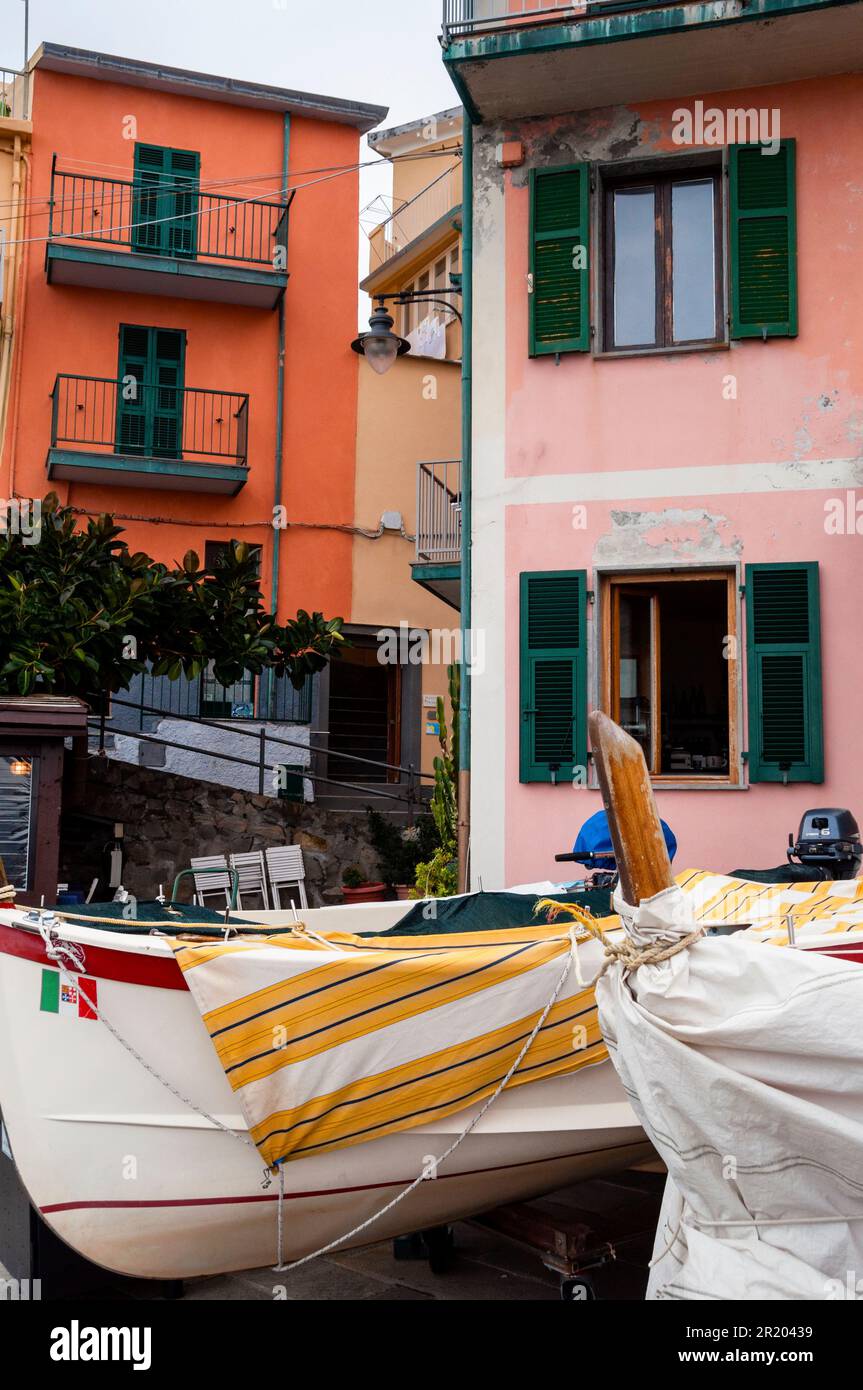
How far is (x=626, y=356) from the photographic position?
402 inches

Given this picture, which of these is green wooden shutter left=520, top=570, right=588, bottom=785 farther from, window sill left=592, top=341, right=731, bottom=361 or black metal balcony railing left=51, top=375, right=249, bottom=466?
black metal balcony railing left=51, top=375, right=249, bottom=466

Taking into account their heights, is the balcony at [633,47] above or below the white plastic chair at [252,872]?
above

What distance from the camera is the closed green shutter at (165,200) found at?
19.1 m

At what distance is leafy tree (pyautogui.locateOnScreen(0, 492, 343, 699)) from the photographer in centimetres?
1105

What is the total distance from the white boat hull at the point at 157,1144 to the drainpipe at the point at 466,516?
527 cm

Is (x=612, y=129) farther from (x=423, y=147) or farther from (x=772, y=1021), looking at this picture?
(x=423, y=147)

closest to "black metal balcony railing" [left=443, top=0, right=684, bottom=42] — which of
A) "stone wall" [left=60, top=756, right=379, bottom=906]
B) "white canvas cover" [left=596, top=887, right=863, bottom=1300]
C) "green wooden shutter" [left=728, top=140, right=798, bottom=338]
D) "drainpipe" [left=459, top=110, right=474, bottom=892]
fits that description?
"drainpipe" [left=459, top=110, right=474, bottom=892]

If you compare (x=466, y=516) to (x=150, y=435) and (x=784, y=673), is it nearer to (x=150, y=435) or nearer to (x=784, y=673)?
(x=784, y=673)

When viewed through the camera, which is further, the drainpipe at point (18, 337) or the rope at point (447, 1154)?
the drainpipe at point (18, 337)

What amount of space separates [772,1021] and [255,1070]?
2.03 m

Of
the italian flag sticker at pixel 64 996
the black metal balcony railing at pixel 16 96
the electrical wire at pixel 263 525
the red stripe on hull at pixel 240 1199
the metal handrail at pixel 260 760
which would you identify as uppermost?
the black metal balcony railing at pixel 16 96

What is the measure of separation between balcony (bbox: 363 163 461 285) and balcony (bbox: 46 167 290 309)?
354cm

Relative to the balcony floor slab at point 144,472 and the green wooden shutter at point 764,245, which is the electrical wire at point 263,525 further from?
the green wooden shutter at point 764,245

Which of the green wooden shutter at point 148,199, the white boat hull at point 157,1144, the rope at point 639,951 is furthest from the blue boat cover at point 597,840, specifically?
the green wooden shutter at point 148,199
